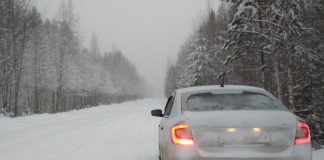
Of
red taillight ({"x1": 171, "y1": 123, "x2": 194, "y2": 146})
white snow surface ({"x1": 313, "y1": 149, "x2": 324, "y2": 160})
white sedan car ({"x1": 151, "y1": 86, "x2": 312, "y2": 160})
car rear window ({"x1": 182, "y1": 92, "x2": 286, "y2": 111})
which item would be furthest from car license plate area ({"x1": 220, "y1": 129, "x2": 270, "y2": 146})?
white snow surface ({"x1": 313, "y1": 149, "x2": 324, "y2": 160})

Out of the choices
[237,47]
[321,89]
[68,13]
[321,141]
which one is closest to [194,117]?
[321,141]

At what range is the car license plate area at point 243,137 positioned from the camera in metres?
4.01

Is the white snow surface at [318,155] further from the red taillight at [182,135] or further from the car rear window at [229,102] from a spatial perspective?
the red taillight at [182,135]

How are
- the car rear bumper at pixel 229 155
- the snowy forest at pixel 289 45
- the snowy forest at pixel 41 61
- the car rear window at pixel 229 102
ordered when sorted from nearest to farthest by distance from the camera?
the car rear bumper at pixel 229 155 < the car rear window at pixel 229 102 < the snowy forest at pixel 289 45 < the snowy forest at pixel 41 61

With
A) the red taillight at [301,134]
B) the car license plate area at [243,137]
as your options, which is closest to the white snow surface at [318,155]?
the red taillight at [301,134]

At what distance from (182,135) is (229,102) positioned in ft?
3.46

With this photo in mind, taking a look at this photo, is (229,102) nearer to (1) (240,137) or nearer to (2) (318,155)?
(1) (240,137)

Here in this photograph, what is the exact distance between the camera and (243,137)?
4.01 meters

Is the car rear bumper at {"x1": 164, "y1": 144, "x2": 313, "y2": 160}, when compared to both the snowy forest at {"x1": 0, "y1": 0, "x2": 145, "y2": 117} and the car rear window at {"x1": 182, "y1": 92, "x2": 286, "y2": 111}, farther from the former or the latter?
the snowy forest at {"x1": 0, "y1": 0, "x2": 145, "y2": 117}

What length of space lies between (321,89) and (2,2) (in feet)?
85.2

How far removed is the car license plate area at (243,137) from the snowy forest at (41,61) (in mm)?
23601

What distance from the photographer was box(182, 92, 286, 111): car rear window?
4.77 metres

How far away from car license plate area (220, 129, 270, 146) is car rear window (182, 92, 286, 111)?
28.1 inches

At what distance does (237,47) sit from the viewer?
56.4 ft
